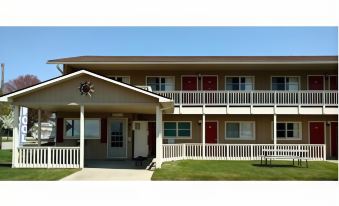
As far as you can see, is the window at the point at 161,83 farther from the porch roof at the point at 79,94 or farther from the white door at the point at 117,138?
the porch roof at the point at 79,94

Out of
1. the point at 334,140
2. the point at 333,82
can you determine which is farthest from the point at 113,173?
the point at 333,82

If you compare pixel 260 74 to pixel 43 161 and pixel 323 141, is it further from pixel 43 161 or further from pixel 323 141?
pixel 43 161

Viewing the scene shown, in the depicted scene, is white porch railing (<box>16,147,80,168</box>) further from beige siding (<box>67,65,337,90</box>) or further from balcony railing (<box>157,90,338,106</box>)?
beige siding (<box>67,65,337,90</box>)

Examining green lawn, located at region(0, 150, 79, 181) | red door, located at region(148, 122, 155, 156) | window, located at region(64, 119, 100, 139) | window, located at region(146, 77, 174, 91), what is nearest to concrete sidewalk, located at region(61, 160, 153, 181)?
green lawn, located at region(0, 150, 79, 181)

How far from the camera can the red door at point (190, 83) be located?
23172 millimetres

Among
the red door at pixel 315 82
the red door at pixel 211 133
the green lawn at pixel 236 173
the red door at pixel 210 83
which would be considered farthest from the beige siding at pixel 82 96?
the red door at pixel 315 82

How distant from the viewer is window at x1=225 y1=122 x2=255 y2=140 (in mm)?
22953

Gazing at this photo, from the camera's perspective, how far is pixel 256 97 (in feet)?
71.8

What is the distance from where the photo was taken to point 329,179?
13195 mm

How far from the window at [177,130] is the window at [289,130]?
546 cm

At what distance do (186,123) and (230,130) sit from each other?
2694mm

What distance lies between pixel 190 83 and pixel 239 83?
9.77 ft

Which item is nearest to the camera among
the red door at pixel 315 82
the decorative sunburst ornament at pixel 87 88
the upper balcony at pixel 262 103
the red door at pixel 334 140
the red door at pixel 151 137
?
the decorative sunburst ornament at pixel 87 88

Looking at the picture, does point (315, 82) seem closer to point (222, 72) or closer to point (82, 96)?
point (222, 72)
